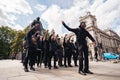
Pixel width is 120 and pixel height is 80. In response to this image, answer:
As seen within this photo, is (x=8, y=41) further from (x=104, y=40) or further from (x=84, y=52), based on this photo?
(x=84, y=52)

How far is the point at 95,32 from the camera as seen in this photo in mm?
50938

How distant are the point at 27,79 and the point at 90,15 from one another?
166ft

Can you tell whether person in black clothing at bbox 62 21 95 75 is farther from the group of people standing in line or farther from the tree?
the tree

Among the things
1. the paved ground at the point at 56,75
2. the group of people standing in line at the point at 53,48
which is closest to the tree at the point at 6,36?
the group of people standing in line at the point at 53,48

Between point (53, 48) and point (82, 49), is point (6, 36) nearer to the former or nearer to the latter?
point (53, 48)

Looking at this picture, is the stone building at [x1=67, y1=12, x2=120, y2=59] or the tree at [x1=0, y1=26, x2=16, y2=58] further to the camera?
the tree at [x1=0, y1=26, x2=16, y2=58]

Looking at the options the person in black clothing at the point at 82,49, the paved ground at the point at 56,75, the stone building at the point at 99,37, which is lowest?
the paved ground at the point at 56,75

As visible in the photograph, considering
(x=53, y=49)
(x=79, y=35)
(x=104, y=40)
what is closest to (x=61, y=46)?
(x=53, y=49)

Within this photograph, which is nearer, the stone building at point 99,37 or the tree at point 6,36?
the stone building at point 99,37

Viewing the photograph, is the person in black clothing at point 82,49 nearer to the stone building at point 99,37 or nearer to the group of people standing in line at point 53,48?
the group of people standing in line at point 53,48

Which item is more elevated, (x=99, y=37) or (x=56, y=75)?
(x=99, y=37)

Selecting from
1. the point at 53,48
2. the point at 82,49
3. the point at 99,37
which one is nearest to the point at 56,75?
the point at 82,49

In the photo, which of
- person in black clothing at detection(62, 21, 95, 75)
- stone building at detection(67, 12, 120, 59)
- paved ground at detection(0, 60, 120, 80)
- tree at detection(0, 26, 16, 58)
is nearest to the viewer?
paved ground at detection(0, 60, 120, 80)

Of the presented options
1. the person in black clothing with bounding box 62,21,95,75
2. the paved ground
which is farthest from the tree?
the person in black clothing with bounding box 62,21,95,75
